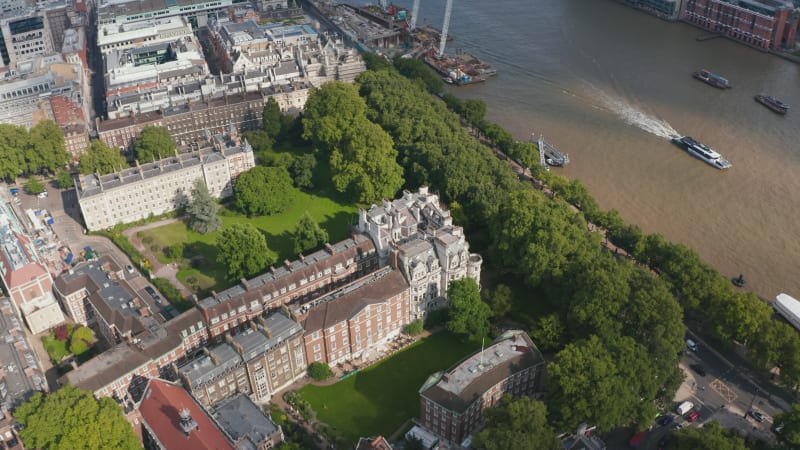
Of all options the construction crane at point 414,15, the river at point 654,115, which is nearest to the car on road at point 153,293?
the river at point 654,115

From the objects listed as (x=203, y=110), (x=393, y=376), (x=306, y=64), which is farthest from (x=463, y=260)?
(x=306, y=64)

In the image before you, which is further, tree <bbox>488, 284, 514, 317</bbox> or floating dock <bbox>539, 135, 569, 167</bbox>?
floating dock <bbox>539, 135, 569, 167</bbox>

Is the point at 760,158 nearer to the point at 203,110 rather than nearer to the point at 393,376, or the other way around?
the point at 393,376

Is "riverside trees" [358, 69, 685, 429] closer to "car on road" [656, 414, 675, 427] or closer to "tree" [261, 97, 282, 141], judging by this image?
"car on road" [656, 414, 675, 427]

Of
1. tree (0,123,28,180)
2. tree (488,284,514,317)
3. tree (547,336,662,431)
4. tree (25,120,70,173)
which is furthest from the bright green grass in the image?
tree (547,336,662,431)

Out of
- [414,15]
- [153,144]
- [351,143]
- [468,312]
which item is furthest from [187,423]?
[414,15]

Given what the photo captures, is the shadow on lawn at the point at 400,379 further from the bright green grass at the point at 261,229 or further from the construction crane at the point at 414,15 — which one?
the construction crane at the point at 414,15
